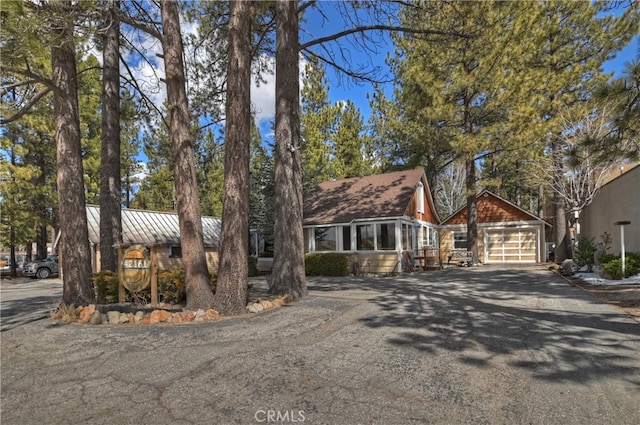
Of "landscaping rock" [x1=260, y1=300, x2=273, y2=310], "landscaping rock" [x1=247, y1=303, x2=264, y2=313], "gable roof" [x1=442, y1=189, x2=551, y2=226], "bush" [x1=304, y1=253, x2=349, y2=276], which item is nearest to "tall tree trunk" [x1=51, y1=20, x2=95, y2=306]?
"landscaping rock" [x1=247, y1=303, x2=264, y2=313]

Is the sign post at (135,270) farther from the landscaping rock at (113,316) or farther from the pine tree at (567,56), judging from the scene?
the pine tree at (567,56)

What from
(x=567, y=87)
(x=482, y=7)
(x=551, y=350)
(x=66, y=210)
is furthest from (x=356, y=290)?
(x=567, y=87)

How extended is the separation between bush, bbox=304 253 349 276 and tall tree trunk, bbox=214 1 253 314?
9.24m

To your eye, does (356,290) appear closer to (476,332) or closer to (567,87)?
(476,332)

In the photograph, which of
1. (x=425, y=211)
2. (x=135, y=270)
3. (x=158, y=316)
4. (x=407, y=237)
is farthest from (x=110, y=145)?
(x=425, y=211)

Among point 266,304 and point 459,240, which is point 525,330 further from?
point 459,240

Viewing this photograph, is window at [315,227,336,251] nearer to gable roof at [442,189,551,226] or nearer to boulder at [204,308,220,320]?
gable roof at [442,189,551,226]

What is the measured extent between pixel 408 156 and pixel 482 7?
1235cm

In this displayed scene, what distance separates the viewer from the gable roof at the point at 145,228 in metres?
21.2

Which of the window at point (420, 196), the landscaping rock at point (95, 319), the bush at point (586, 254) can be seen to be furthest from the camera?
the window at point (420, 196)

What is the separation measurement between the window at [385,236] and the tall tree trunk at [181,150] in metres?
11.0

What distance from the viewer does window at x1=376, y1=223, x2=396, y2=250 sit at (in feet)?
56.7

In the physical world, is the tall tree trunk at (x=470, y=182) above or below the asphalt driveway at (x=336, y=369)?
above

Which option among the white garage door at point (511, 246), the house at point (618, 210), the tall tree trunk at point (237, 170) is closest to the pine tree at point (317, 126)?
the white garage door at point (511, 246)
